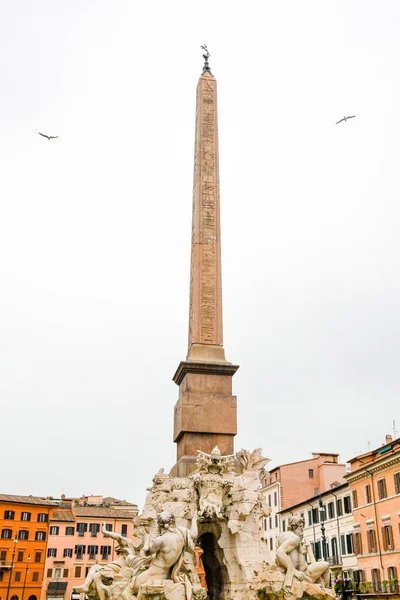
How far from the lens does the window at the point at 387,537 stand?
29.2 meters

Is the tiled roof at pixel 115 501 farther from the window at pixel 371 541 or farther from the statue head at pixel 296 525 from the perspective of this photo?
the statue head at pixel 296 525

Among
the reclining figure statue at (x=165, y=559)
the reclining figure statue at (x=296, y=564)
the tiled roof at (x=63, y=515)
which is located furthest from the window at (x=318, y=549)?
the reclining figure statue at (x=165, y=559)

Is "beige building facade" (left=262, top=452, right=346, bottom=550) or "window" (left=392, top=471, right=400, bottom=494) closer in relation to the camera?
"window" (left=392, top=471, right=400, bottom=494)

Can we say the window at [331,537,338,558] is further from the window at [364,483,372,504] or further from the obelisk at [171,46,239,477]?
the obelisk at [171,46,239,477]

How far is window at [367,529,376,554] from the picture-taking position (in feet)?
102

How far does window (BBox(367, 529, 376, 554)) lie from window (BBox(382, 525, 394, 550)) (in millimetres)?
1226

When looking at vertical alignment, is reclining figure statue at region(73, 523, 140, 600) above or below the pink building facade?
below

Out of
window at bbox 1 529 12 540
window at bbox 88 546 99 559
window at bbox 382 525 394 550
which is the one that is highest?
window at bbox 1 529 12 540

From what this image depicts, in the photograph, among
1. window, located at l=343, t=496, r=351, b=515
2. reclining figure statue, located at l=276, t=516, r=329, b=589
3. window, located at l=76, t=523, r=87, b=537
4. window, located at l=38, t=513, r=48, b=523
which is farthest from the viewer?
window, located at l=76, t=523, r=87, b=537

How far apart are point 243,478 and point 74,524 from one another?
143ft

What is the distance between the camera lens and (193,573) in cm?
993

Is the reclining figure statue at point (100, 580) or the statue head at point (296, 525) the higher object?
the statue head at point (296, 525)

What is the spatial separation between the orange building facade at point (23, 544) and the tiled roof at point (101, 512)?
232 centimetres

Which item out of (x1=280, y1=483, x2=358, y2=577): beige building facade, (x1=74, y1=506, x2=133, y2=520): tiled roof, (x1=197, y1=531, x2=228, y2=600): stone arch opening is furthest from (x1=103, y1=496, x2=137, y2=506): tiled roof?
(x1=197, y1=531, x2=228, y2=600): stone arch opening
